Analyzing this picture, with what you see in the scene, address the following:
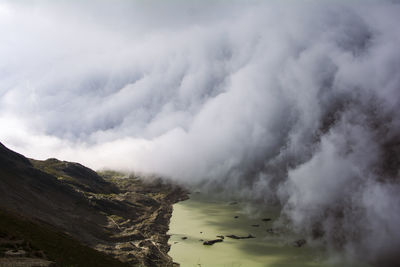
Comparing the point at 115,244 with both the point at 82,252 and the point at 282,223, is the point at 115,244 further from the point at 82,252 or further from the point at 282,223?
the point at 282,223

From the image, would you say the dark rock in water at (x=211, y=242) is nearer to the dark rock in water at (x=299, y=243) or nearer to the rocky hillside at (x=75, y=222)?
the rocky hillside at (x=75, y=222)

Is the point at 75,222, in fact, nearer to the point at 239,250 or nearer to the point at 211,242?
the point at 211,242

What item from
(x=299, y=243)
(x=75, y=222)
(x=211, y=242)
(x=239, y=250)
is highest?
(x=299, y=243)

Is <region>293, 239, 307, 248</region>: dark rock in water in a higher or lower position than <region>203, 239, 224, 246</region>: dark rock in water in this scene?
higher

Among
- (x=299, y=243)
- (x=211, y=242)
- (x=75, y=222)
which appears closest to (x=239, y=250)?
(x=211, y=242)

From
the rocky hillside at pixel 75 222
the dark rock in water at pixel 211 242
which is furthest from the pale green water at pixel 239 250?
the rocky hillside at pixel 75 222

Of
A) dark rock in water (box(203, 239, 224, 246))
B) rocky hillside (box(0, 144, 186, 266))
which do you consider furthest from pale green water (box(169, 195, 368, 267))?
rocky hillside (box(0, 144, 186, 266))

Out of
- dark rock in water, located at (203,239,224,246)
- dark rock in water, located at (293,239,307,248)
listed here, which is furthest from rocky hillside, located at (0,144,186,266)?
dark rock in water, located at (293,239,307,248)

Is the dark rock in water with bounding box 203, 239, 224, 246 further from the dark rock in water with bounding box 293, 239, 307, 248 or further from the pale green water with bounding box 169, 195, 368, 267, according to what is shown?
the dark rock in water with bounding box 293, 239, 307, 248

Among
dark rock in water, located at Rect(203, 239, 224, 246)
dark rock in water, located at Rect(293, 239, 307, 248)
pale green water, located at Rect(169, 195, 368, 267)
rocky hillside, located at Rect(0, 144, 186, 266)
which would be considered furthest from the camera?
dark rock in water, located at Rect(203, 239, 224, 246)

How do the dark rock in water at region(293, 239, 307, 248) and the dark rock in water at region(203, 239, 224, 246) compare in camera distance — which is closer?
the dark rock in water at region(293, 239, 307, 248)

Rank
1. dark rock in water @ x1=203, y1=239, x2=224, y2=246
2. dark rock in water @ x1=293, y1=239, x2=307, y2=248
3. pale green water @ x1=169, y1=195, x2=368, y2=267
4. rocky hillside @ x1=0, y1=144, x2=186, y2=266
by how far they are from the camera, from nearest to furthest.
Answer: rocky hillside @ x1=0, y1=144, x2=186, y2=266 < pale green water @ x1=169, y1=195, x2=368, y2=267 < dark rock in water @ x1=293, y1=239, x2=307, y2=248 < dark rock in water @ x1=203, y1=239, x2=224, y2=246
